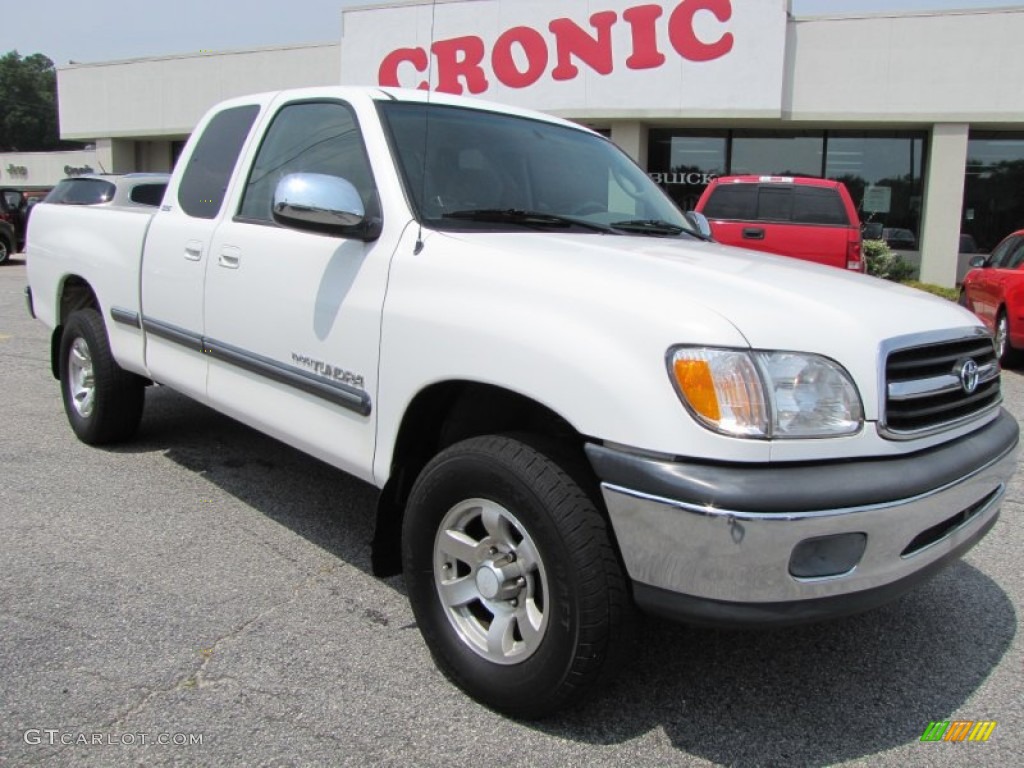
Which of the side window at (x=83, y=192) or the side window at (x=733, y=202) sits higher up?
the side window at (x=733, y=202)

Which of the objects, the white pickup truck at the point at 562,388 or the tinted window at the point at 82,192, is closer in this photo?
the white pickup truck at the point at 562,388

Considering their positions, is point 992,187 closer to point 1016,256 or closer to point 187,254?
point 1016,256

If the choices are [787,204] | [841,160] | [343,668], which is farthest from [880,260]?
[343,668]

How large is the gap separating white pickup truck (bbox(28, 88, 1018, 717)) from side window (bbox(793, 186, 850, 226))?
698cm

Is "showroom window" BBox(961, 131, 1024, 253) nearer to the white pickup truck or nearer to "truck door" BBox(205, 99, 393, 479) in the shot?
the white pickup truck

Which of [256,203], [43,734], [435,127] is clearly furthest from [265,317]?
[43,734]

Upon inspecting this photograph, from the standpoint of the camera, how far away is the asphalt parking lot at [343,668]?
244cm

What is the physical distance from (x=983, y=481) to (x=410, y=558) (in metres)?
1.77

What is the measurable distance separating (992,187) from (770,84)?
5635 millimetres

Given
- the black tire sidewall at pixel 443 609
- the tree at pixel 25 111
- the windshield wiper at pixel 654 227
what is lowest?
the black tire sidewall at pixel 443 609

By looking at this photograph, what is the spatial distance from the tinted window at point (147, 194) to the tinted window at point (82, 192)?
137mm

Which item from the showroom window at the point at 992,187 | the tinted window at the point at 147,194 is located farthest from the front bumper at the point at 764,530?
the showroom window at the point at 992,187

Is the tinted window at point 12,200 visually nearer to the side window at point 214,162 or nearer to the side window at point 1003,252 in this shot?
the side window at point 214,162

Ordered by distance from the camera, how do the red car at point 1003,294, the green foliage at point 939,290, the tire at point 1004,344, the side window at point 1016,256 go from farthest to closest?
1. the green foliage at point 939,290
2. the side window at point 1016,256
3. the tire at point 1004,344
4. the red car at point 1003,294
